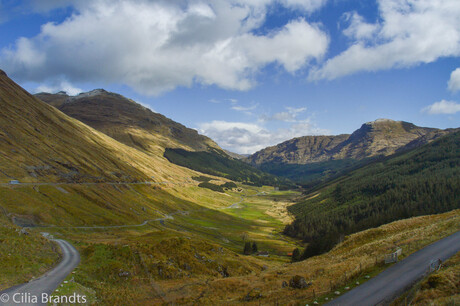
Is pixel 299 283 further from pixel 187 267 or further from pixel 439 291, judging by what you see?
pixel 187 267

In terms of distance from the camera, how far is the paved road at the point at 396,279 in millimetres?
26908

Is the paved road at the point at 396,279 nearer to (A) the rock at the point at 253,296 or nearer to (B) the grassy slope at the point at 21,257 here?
(A) the rock at the point at 253,296

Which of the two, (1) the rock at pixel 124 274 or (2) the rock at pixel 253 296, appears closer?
(2) the rock at pixel 253 296

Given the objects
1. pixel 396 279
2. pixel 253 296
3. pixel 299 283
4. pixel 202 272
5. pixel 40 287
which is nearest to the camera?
pixel 396 279

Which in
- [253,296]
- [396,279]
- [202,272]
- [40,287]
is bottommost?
[202,272]

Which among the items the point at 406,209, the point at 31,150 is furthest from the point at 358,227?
the point at 31,150

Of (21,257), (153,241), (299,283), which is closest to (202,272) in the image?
(153,241)

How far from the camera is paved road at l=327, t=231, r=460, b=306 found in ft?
88.3

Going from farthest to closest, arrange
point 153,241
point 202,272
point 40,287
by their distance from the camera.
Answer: point 153,241, point 202,272, point 40,287

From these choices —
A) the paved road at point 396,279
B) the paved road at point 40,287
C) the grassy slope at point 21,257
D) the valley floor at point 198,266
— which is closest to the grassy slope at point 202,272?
the valley floor at point 198,266

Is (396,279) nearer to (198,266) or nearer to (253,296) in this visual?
(253,296)

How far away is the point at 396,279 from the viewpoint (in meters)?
30.9

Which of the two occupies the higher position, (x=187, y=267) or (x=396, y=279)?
(x=396, y=279)

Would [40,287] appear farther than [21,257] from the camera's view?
No
